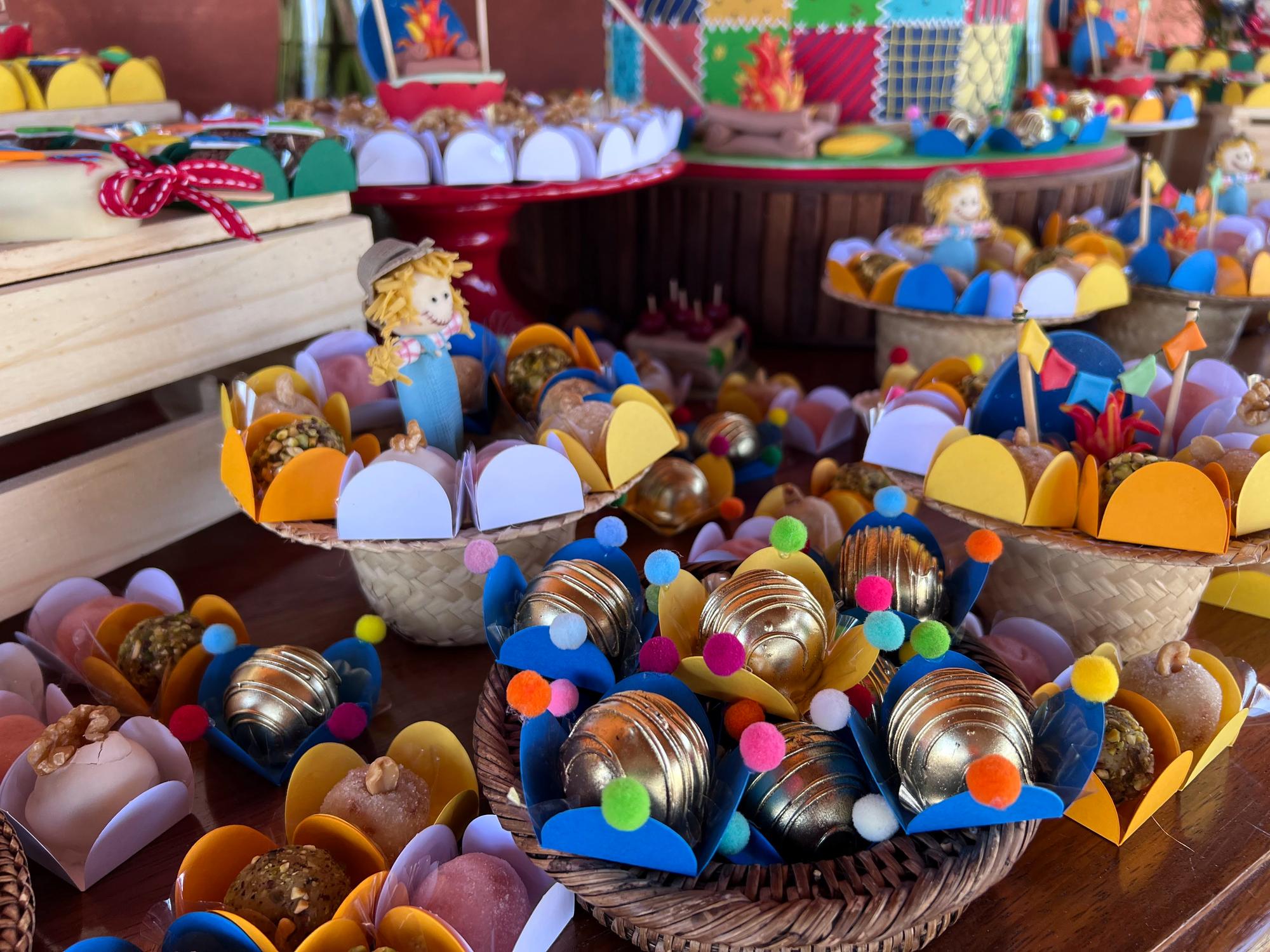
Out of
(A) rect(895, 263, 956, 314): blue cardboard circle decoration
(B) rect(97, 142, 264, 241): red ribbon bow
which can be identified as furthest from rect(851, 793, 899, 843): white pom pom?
(A) rect(895, 263, 956, 314): blue cardboard circle decoration

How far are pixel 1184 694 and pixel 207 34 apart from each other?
2021 millimetres

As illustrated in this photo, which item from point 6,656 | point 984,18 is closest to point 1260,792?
point 6,656

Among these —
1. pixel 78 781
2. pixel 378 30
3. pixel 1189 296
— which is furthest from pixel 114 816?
pixel 1189 296

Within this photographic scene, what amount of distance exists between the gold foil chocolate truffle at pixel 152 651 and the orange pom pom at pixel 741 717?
1.76 ft

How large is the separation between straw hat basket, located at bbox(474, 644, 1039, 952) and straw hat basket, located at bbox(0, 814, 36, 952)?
0.29 meters

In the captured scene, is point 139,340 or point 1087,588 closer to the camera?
point 1087,588

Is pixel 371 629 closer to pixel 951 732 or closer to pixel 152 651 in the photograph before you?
pixel 152 651

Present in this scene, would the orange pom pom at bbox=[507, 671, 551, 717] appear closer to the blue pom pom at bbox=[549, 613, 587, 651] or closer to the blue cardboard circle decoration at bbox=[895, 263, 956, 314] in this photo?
the blue pom pom at bbox=[549, 613, 587, 651]

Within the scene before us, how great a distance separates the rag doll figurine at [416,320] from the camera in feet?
3.09

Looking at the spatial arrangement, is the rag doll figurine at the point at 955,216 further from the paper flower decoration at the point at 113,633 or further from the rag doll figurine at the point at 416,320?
the paper flower decoration at the point at 113,633

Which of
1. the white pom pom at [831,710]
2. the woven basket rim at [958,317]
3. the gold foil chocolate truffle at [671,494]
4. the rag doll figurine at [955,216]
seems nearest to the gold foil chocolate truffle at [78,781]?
the white pom pom at [831,710]

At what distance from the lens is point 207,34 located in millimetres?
1926

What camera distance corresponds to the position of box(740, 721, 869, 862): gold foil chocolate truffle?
2.20 ft

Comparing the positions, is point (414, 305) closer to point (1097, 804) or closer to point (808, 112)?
point (1097, 804)
